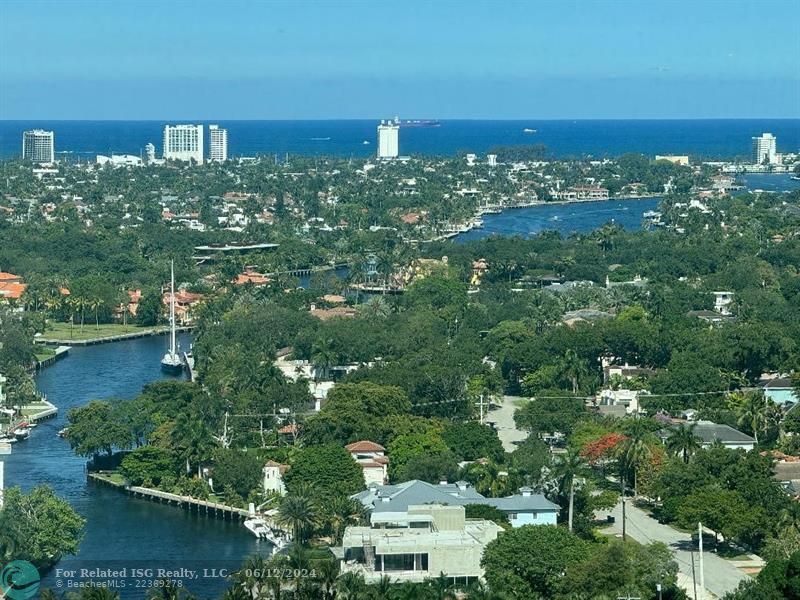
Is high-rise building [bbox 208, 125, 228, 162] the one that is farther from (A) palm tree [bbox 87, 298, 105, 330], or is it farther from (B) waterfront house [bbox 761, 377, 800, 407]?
(B) waterfront house [bbox 761, 377, 800, 407]

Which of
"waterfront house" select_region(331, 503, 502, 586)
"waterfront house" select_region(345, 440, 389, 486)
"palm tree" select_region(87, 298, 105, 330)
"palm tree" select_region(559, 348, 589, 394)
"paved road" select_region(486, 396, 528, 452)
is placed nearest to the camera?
"waterfront house" select_region(331, 503, 502, 586)

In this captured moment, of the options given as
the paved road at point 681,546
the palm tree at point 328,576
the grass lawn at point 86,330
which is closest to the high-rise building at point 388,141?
the grass lawn at point 86,330

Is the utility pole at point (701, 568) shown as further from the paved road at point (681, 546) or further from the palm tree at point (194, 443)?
the palm tree at point (194, 443)

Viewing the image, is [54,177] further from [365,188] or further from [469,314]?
[469,314]

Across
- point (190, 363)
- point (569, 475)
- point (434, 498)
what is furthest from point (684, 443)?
point (190, 363)

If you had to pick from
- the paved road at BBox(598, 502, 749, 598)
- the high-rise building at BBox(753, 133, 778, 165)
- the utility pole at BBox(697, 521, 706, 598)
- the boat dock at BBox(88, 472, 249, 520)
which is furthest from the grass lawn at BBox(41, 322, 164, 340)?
the high-rise building at BBox(753, 133, 778, 165)

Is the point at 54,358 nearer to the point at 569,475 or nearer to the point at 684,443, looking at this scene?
the point at 684,443
